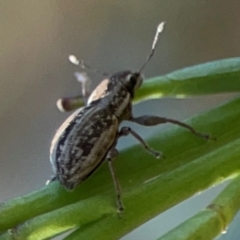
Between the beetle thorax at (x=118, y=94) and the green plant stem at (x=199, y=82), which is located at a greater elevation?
the beetle thorax at (x=118, y=94)

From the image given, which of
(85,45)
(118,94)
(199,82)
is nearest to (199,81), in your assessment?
(199,82)

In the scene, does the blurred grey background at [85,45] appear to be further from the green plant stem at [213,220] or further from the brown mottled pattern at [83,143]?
the green plant stem at [213,220]

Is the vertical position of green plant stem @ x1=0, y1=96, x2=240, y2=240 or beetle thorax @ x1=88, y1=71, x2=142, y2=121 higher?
beetle thorax @ x1=88, y1=71, x2=142, y2=121

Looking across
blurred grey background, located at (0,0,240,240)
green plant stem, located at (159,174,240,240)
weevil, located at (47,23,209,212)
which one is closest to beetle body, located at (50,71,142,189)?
weevil, located at (47,23,209,212)

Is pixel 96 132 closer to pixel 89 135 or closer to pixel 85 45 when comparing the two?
pixel 89 135

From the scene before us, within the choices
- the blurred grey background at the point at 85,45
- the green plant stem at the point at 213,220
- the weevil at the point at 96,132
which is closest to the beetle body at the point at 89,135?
the weevil at the point at 96,132

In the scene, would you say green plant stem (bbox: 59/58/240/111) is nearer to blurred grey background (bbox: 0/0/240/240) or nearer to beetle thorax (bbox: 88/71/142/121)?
beetle thorax (bbox: 88/71/142/121)
